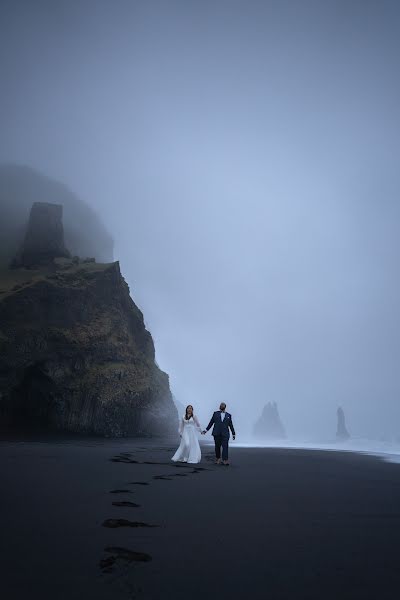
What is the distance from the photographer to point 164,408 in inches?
1905

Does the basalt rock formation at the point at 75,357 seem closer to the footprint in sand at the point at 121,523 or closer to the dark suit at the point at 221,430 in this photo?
the dark suit at the point at 221,430

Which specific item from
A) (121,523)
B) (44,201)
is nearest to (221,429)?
(121,523)

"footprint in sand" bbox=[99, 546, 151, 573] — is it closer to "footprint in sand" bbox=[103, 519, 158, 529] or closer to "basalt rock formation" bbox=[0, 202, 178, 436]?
"footprint in sand" bbox=[103, 519, 158, 529]

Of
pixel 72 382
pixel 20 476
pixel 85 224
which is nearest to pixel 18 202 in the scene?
pixel 85 224

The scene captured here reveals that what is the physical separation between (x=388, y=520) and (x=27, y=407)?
116ft

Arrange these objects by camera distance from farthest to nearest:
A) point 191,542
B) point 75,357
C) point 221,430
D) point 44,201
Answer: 1. point 44,201
2. point 75,357
3. point 221,430
4. point 191,542

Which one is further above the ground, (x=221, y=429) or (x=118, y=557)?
(x=221, y=429)

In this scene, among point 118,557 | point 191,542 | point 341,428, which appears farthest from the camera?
point 341,428

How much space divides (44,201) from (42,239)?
4266cm

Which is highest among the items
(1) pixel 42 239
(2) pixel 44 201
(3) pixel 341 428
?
(2) pixel 44 201

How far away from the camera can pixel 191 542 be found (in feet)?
15.3

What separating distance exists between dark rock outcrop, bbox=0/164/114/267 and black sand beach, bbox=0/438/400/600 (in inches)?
2489

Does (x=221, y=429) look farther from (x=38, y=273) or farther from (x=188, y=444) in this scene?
(x=38, y=273)

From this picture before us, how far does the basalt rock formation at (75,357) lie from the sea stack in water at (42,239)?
7.12 feet
